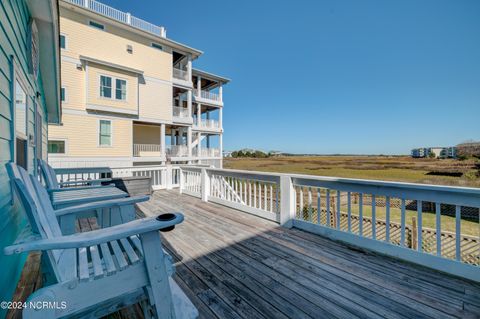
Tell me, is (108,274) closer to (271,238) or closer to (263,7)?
(271,238)

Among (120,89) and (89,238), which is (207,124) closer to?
(120,89)

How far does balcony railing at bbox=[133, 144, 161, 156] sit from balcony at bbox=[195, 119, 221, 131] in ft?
12.7

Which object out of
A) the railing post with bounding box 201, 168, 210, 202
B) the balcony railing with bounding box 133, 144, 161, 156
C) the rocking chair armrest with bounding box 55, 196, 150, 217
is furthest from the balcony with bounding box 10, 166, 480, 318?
the balcony railing with bounding box 133, 144, 161, 156

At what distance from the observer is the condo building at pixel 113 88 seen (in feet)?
29.7

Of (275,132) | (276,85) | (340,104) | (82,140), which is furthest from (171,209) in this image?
(275,132)

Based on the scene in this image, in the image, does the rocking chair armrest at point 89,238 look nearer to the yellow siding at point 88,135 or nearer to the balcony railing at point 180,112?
the yellow siding at point 88,135

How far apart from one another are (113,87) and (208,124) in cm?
738

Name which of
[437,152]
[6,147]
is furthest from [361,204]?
[437,152]

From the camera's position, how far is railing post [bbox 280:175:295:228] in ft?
10.9

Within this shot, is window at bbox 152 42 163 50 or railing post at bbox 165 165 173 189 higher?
window at bbox 152 42 163 50

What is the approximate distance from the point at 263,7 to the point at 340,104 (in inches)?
683

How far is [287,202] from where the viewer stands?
11.0ft

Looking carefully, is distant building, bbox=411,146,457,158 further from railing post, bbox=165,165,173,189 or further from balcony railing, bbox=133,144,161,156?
balcony railing, bbox=133,144,161,156

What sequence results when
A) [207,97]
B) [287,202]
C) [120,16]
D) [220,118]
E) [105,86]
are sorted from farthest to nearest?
1. [220,118]
2. [207,97]
3. [120,16]
4. [105,86]
5. [287,202]
